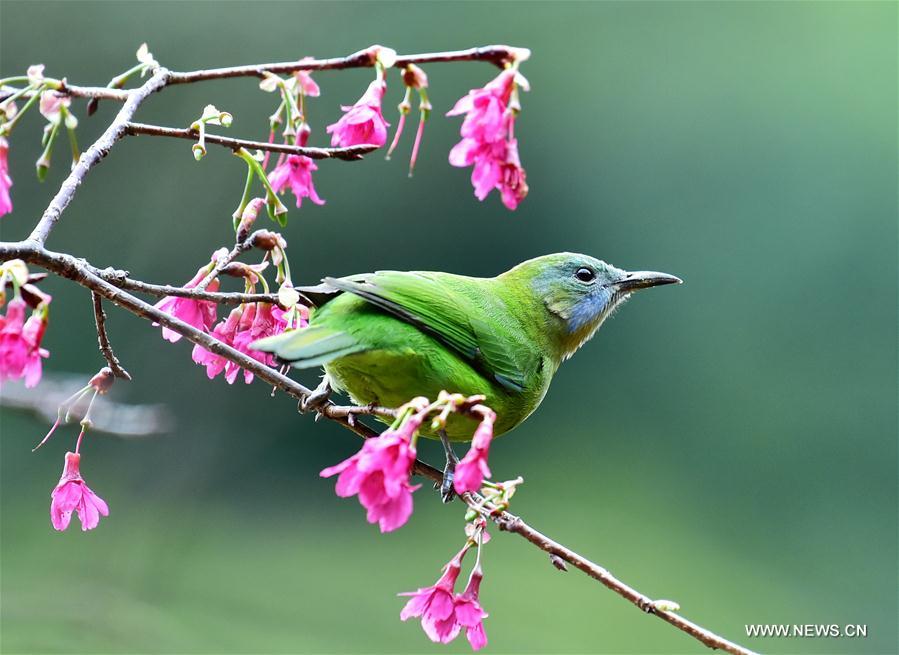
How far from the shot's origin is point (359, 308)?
8.98 ft

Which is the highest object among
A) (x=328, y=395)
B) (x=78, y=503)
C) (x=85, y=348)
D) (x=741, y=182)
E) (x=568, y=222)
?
(x=741, y=182)

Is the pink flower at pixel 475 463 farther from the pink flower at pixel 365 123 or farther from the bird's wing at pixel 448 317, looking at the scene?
the bird's wing at pixel 448 317

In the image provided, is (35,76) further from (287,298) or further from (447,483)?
(447,483)

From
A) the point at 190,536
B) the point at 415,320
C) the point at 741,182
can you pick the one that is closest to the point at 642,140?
the point at 741,182

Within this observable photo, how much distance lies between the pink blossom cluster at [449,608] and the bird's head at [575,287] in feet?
4.39

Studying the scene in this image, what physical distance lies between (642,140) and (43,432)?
372 inches

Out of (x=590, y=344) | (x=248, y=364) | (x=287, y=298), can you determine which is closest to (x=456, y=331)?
(x=287, y=298)

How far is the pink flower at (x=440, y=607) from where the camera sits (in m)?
2.33

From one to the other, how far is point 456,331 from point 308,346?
0.71 meters

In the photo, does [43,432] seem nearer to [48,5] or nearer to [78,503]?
[48,5]

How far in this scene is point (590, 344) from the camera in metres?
15.9

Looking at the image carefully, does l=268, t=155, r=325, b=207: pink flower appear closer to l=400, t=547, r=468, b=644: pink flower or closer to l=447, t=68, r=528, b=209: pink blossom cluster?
l=447, t=68, r=528, b=209: pink blossom cluster

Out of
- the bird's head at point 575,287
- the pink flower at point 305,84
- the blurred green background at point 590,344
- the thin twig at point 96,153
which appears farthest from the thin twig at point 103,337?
the blurred green background at point 590,344

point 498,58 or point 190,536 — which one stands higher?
point 190,536
